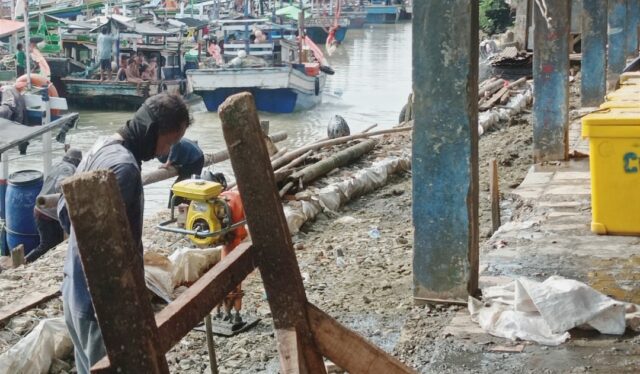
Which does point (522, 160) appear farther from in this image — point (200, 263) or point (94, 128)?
point (94, 128)

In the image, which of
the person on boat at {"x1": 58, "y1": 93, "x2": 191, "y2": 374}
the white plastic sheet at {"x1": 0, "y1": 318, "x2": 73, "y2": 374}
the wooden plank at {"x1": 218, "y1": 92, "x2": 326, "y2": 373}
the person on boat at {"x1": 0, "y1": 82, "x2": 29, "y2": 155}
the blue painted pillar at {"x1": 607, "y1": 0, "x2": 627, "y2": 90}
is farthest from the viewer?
the person on boat at {"x1": 0, "y1": 82, "x2": 29, "y2": 155}

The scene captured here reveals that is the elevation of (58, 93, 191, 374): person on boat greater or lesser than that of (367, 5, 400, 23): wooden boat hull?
lesser

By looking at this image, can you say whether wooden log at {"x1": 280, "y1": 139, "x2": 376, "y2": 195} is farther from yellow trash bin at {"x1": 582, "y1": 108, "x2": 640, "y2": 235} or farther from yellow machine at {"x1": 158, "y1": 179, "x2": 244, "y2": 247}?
yellow trash bin at {"x1": 582, "y1": 108, "x2": 640, "y2": 235}

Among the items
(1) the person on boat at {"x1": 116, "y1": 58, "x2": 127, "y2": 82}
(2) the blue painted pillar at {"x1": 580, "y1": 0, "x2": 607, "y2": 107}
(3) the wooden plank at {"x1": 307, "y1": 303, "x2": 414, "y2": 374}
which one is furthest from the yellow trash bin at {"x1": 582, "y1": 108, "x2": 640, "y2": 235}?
(1) the person on boat at {"x1": 116, "y1": 58, "x2": 127, "y2": 82}

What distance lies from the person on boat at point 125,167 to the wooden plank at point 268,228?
89cm

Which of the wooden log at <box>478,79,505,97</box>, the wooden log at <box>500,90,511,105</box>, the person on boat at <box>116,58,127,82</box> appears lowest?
the wooden log at <box>500,90,511,105</box>

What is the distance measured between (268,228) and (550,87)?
7.91 meters

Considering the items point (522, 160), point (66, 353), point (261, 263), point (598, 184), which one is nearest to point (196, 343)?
point (66, 353)

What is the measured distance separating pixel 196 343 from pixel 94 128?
901 inches

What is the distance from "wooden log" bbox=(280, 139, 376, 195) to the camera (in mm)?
10594

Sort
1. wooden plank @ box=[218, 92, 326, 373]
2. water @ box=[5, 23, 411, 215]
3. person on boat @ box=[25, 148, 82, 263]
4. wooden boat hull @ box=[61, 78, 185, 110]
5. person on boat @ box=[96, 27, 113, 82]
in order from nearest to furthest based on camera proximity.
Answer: wooden plank @ box=[218, 92, 326, 373] → person on boat @ box=[25, 148, 82, 263] → water @ box=[5, 23, 411, 215] → wooden boat hull @ box=[61, 78, 185, 110] → person on boat @ box=[96, 27, 113, 82]

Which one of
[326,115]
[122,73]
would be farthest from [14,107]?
[326,115]

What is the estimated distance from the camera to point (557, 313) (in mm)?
4918

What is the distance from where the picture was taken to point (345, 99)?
3450cm
